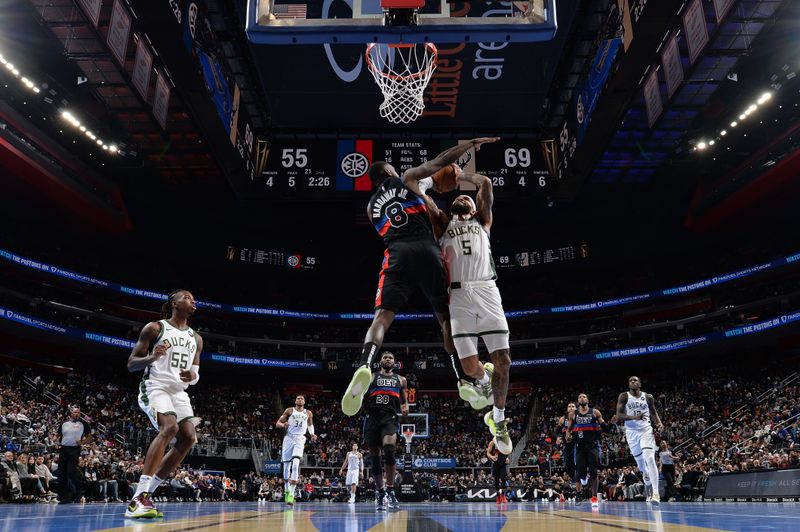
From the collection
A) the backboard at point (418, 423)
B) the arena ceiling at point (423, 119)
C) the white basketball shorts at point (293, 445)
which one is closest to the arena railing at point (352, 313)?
the arena ceiling at point (423, 119)

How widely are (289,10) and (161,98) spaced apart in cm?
1013

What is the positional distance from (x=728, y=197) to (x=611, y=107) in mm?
16743

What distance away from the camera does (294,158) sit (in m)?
17.7

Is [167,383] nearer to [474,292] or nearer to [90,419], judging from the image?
[474,292]

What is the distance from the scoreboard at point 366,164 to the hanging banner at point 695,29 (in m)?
4.75

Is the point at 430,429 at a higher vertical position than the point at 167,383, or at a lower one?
lower

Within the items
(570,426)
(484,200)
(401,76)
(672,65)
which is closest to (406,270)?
(484,200)

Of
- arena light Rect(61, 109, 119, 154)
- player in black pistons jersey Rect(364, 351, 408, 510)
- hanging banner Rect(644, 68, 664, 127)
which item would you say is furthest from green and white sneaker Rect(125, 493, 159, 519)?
arena light Rect(61, 109, 119, 154)

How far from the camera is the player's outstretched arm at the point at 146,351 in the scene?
644 centimetres

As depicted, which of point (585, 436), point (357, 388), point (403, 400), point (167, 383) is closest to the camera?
point (357, 388)

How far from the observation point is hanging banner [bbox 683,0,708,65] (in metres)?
14.2

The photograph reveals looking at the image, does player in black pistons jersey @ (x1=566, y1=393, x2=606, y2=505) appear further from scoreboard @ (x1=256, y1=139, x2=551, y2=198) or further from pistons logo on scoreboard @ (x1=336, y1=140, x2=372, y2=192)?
pistons logo on scoreboard @ (x1=336, y1=140, x2=372, y2=192)

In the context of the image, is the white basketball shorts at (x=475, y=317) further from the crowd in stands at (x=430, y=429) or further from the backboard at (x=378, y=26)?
the crowd in stands at (x=430, y=429)

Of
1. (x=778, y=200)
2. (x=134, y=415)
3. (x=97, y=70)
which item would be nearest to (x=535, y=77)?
(x=97, y=70)
